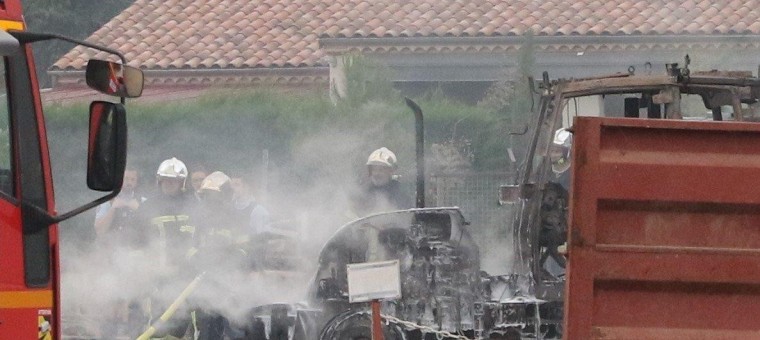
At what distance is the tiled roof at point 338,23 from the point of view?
21.5 meters

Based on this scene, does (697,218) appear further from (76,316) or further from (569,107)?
(76,316)

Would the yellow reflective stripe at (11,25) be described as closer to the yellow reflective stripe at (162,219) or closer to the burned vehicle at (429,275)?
the burned vehicle at (429,275)

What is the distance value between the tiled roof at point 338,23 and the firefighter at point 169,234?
9.00 meters

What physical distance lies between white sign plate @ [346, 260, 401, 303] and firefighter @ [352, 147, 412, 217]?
3.20 metres

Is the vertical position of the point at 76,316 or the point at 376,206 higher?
the point at 376,206

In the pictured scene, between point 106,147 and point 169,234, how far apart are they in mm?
7293

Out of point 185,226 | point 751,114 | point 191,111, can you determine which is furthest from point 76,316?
point 191,111

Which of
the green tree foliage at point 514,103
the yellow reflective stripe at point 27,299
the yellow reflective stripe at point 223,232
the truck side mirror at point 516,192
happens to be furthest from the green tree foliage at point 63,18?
the yellow reflective stripe at point 27,299

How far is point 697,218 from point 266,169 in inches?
416

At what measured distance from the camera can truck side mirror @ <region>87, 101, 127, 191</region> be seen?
4.98 m

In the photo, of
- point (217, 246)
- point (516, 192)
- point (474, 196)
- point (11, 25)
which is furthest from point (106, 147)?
point (474, 196)

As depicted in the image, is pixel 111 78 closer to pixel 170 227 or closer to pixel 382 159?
pixel 382 159

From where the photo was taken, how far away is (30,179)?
504 centimetres

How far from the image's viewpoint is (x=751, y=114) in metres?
9.67
